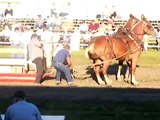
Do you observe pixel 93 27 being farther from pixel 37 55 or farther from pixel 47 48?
pixel 37 55

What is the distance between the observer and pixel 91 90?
15.7m

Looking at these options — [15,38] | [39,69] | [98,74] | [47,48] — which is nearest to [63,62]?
[39,69]

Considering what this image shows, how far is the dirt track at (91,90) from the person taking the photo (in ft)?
47.1

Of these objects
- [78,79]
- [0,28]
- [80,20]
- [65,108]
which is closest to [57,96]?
[65,108]

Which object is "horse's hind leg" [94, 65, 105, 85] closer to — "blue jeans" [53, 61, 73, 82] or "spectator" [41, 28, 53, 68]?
"blue jeans" [53, 61, 73, 82]

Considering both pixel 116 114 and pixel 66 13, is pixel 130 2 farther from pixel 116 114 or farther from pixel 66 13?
pixel 116 114

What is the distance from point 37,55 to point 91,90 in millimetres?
2599

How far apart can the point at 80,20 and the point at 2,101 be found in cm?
2165

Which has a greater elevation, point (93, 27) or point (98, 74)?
point (93, 27)

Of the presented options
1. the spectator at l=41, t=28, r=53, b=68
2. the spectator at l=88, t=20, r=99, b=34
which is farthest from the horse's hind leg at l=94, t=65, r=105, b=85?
the spectator at l=88, t=20, r=99, b=34

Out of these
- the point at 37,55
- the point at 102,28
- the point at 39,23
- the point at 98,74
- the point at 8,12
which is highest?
the point at 8,12

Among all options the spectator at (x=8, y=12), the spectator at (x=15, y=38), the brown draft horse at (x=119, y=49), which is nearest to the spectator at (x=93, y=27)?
the spectator at (x=15, y=38)

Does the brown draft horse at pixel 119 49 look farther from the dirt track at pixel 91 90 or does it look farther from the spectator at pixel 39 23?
the spectator at pixel 39 23

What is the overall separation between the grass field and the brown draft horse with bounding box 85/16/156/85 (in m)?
3.49
